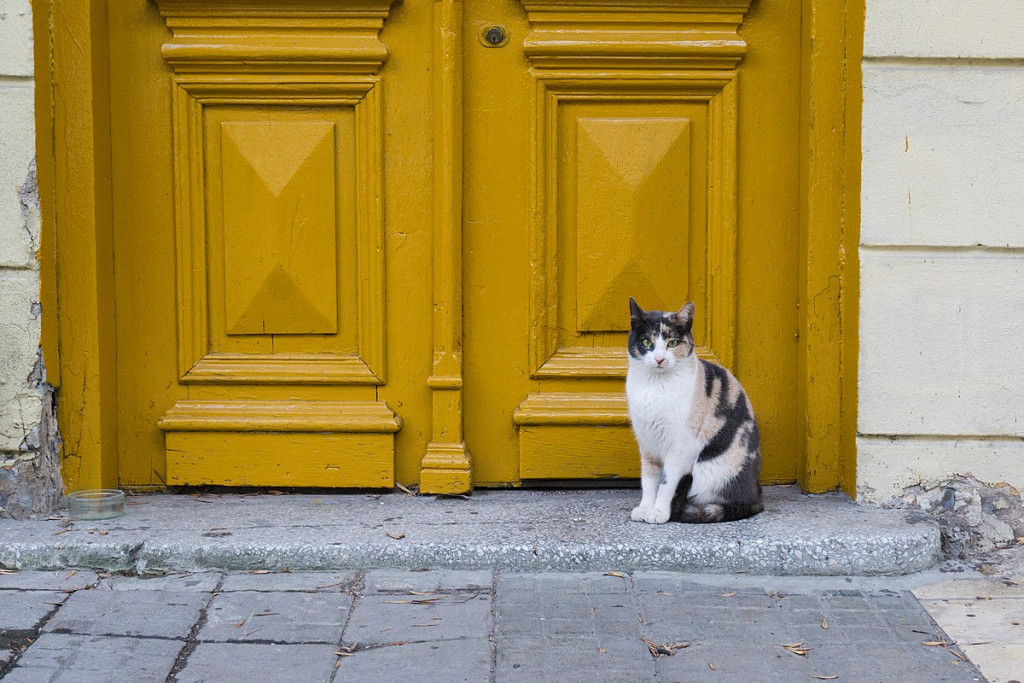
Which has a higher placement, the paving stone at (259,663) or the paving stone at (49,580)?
the paving stone at (49,580)

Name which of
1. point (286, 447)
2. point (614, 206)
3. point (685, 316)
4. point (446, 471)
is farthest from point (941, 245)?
point (286, 447)

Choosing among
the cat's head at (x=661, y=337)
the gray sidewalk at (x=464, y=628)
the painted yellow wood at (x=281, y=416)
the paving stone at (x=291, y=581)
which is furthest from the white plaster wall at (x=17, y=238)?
the cat's head at (x=661, y=337)

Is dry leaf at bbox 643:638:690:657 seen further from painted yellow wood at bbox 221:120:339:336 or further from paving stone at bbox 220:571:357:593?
painted yellow wood at bbox 221:120:339:336

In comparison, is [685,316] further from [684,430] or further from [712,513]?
[712,513]

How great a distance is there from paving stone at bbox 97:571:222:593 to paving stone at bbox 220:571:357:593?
5 cm

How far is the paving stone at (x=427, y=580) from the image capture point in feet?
10.5

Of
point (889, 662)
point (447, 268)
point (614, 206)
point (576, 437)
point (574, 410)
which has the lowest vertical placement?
point (889, 662)

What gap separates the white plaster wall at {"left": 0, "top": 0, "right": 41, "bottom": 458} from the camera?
353cm

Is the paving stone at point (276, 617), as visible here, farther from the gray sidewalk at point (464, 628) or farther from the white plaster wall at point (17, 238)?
the white plaster wall at point (17, 238)

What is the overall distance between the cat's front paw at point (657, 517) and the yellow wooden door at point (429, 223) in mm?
442

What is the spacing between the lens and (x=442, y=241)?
151 inches

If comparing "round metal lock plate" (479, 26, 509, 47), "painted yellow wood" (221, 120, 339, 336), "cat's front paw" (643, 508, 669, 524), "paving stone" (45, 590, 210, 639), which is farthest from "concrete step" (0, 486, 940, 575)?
"round metal lock plate" (479, 26, 509, 47)

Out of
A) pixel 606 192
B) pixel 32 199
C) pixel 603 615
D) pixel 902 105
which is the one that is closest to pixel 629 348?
pixel 606 192

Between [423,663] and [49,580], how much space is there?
4.60 ft
